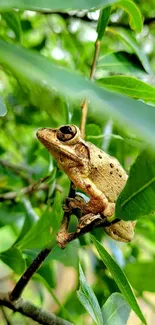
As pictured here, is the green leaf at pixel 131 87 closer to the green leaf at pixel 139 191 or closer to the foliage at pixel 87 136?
the foliage at pixel 87 136

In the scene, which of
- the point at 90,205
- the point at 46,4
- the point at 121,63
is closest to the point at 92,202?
the point at 90,205

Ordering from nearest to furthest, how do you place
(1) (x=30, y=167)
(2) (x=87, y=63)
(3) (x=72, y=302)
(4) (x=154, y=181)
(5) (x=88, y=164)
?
(4) (x=154, y=181) < (5) (x=88, y=164) < (3) (x=72, y=302) < (1) (x=30, y=167) < (2) (x=87, y=63)

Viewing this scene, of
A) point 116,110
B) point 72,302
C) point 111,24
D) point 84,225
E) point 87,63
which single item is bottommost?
point 72,302

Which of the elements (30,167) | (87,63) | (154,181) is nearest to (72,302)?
(30,167)

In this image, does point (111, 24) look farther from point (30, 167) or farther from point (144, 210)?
point (144, 210)

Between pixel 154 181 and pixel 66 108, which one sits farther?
pixel 66 108

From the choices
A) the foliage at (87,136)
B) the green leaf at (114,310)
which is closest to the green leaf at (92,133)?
the foliage at (87,136)

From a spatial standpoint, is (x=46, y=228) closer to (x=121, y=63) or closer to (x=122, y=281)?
(x=122, y=281)
